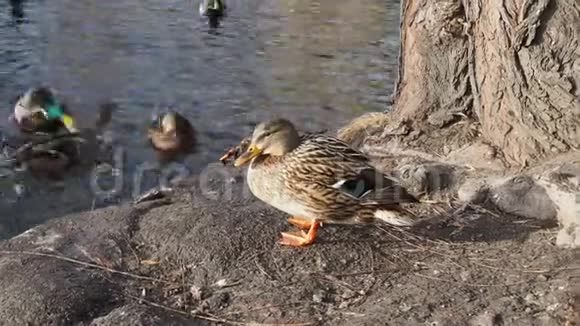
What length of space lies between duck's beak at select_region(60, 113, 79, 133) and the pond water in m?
0.12

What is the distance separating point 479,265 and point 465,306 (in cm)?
53

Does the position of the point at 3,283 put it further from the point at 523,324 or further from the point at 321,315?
the point at 523,324

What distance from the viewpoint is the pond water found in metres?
8.50

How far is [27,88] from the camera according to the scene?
9812mm

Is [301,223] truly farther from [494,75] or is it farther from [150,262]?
[494,75]

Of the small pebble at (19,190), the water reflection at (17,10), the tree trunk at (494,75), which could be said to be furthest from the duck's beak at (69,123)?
the water reflection at (17,10)

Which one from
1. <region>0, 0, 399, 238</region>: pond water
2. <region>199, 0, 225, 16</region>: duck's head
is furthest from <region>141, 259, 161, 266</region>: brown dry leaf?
<region>199, 0, 225, 16</region>: duck's head

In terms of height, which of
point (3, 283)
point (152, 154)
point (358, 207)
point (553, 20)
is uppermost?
point (553, 20)

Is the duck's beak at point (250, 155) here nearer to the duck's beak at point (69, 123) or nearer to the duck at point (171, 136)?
→ the duck at point (171, 136)

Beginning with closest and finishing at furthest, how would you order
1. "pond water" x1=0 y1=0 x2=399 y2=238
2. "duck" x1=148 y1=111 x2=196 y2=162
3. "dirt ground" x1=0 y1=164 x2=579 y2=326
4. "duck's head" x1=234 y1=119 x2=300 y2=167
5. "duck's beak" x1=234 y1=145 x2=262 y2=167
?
1. "dirt ground" x1=0 y1=164 x2=579 y2=326
2. "duck's head" x1=234 y1=119 x2=300 y2=167
3. "duck's beak" x1=234 y1=145 x2=262 y2=167
4. "duck" x1=148 y1=111 x2=196 y2=162
5. "pond water" x1=0 y1=0 x2=399 y2=238

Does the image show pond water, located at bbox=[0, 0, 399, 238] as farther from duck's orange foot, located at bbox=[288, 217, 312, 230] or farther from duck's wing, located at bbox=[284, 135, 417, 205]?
duck's wing, located at bbox=[284, 135, 417, 205]

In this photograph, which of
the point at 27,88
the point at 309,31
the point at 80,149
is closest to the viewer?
the point at 80,149

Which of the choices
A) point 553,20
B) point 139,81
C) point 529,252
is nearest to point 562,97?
→ point 553,20

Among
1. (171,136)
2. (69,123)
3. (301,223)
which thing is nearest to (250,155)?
(301,223)
